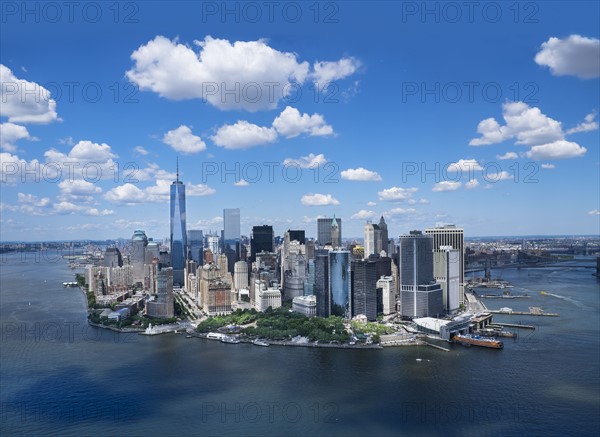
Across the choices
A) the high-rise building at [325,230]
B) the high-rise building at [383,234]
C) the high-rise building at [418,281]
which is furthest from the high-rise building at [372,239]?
the high-rise building at [418,281]

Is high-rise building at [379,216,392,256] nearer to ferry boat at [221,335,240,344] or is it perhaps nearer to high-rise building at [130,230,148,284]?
high-rise building at [130,230,148,284]

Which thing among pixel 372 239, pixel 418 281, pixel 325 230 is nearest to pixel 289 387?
pixel 418 281

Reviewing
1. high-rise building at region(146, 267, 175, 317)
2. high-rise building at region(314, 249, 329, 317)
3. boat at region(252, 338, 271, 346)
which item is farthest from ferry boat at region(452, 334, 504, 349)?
high-rise building at region(146, 267, 175, 317)

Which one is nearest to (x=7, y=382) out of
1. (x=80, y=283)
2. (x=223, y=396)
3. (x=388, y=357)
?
(x=223, y=396)

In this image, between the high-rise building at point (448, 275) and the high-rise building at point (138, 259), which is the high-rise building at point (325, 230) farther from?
the high-rise building at point (448, 275)

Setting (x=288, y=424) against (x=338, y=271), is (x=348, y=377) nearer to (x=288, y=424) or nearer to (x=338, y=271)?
(x=288, y=424)
